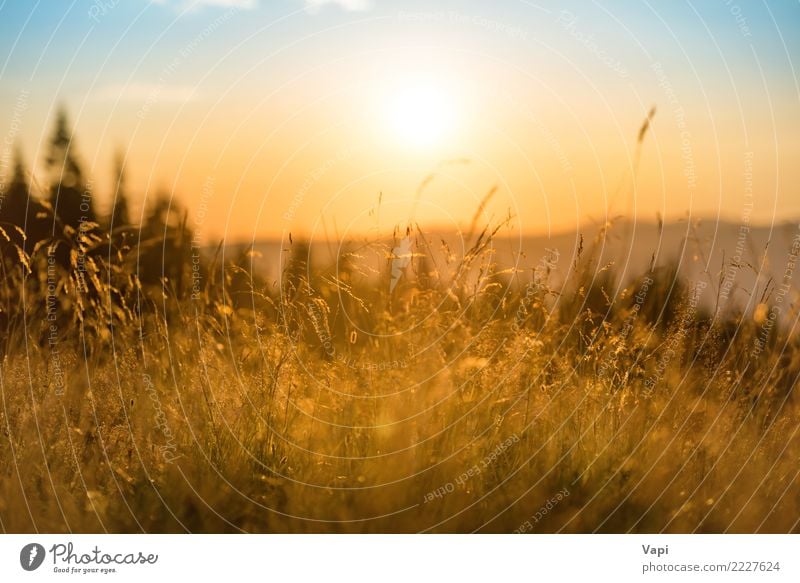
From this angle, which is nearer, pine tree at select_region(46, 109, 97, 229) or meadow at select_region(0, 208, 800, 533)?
meadow at select_region(0, 208, 800, 533)

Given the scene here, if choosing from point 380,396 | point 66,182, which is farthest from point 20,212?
point 380,396

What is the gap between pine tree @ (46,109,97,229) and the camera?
16.4 feet

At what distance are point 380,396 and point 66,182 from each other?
3129mm

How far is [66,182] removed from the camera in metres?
6.41

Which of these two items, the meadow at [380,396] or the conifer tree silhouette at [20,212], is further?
the conifer tree silhouette at [20,212]

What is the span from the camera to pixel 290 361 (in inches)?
Answer: 184

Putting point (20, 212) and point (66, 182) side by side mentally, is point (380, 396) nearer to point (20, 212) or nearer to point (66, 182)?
point (20, 212)

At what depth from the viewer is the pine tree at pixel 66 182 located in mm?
4992

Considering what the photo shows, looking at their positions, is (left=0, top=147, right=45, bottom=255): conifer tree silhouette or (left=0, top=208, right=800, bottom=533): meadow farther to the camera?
(left=0, top=147, right=45, bottom=255): conifer tree silhouette

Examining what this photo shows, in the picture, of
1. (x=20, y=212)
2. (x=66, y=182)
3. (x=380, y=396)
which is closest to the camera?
(x=380, y=396)

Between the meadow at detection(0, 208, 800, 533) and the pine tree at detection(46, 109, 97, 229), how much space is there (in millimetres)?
206

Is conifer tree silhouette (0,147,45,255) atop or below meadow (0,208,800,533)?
atop

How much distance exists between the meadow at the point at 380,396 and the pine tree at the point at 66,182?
21 cm
